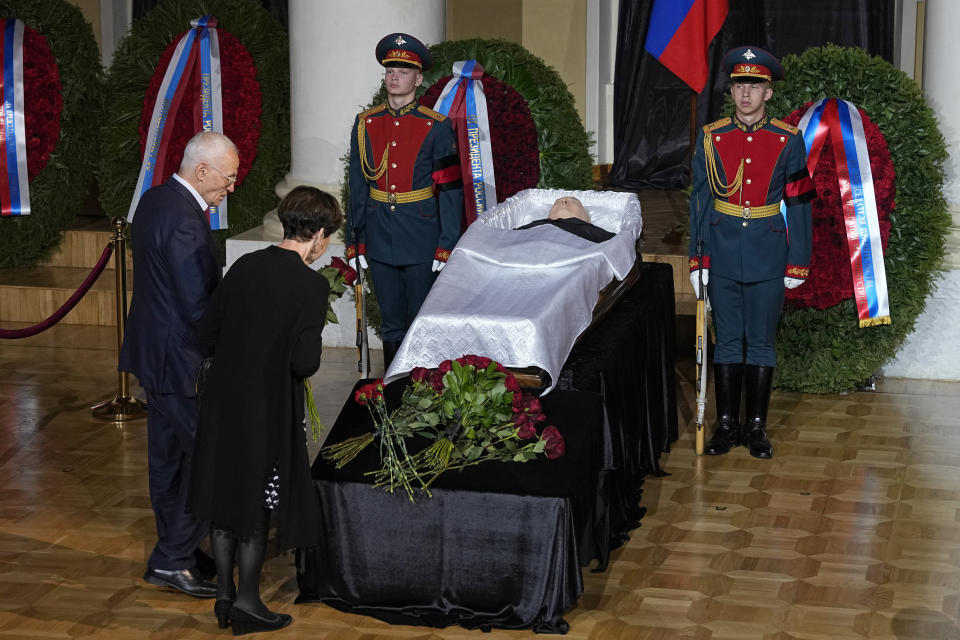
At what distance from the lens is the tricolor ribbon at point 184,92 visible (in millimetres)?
8047

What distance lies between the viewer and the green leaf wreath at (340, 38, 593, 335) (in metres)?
7.13

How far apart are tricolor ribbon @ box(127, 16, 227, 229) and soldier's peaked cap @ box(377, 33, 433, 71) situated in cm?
226

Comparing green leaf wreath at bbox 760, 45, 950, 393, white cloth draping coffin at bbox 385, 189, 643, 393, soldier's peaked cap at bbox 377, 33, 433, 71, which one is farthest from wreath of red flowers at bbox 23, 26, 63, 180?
green leaf wreath at bbox 760, 45, 950, 393

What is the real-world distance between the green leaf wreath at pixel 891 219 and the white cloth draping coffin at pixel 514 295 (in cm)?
115

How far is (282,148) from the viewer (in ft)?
27.8

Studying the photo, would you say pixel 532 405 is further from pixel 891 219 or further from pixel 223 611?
pixel 891 219

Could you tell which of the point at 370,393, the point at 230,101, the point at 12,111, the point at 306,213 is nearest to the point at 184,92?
the point at 230,101

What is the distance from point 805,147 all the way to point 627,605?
2.53 m

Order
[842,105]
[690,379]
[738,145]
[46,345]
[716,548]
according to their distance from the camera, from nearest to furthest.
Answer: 1. [716,548]
2. [738,145]
3. [842,105]
4. [690,379]
5. [46,345]

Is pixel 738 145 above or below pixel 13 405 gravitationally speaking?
above

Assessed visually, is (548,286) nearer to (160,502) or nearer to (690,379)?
(160,502)

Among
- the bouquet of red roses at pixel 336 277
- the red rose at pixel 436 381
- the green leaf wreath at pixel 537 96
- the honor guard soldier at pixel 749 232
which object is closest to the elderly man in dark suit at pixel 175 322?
the bouquet of red roses at pixel 336 277

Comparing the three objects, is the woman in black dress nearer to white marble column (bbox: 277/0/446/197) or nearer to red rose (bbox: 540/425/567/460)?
red rose (bbox: 540/425/567/460)

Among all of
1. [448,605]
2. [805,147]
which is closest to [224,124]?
[805,147]
